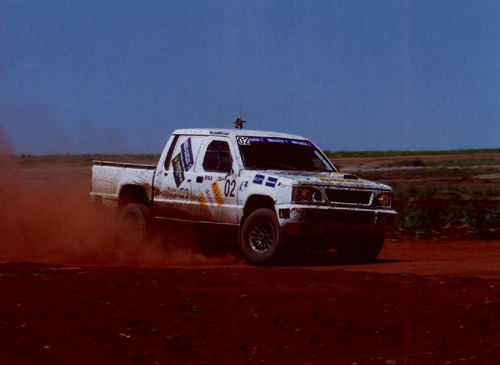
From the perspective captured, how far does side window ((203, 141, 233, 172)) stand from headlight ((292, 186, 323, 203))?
53.5 inches

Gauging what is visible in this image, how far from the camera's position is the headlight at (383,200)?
44.0 feet

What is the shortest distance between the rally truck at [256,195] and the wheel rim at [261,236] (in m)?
0.01

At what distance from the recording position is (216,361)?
26.5 ft

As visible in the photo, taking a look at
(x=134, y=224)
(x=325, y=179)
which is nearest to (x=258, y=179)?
(x=325, y=179)

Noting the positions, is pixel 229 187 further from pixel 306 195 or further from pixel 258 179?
pixel 306 195

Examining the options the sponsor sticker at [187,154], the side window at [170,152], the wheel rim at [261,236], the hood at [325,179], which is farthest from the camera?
the side window at [170,152]

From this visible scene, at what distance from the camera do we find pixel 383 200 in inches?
530

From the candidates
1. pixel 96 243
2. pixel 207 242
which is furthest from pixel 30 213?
pixel 207 242

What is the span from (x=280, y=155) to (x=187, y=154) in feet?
4.53

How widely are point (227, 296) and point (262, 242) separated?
3367 millimetres

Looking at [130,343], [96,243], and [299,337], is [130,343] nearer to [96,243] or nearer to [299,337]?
[299,337]

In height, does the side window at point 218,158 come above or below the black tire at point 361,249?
above

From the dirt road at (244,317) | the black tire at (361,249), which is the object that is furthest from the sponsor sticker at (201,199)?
the dirt road at (244,317)

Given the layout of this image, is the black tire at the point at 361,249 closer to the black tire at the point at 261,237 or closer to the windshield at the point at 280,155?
the windshield at the point at 280,155
